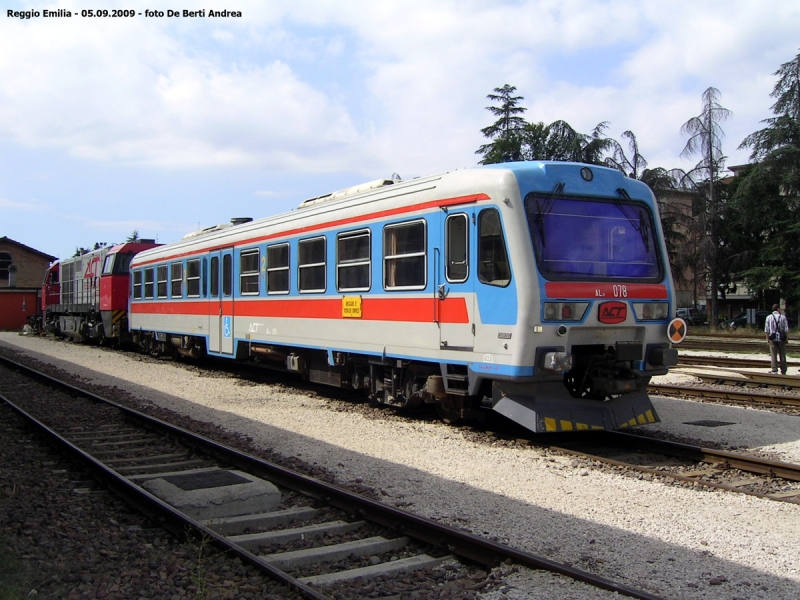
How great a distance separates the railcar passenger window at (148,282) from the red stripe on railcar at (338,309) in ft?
9.83

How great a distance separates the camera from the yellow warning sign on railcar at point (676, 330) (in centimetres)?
875

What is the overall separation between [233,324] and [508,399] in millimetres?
7929

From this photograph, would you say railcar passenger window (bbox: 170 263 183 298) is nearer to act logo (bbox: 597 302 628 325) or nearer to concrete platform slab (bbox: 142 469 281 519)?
concrete platform slab (bbox: 142 469 281 519)

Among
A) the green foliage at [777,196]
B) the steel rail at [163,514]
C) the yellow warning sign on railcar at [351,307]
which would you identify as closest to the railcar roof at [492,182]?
the yellow warning sign on railcar at [351,307]

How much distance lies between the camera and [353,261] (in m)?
10.6

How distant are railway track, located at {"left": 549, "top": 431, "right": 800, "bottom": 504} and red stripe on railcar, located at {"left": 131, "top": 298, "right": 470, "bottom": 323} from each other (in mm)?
1976

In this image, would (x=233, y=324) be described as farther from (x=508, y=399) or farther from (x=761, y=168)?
(x=761, y=168)

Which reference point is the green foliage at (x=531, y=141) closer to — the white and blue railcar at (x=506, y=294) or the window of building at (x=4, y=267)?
the white and blue railcar at (x=506, y=294)

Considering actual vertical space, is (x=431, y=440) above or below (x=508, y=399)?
below

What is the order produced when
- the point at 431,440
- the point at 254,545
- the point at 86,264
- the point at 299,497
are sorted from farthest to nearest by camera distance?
1. the point at 86,264
2. the point at 431,440
3. the point at 299,497
4. the point at 254,545

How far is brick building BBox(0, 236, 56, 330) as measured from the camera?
4884 cm

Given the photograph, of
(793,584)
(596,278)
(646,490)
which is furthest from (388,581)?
(596,278)

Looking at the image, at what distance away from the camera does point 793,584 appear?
14.5ft

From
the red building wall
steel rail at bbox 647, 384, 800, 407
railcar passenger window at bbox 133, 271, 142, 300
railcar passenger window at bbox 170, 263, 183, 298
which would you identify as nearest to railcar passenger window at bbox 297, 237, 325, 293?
steel rail at bbox 647, 384, 800, 407
